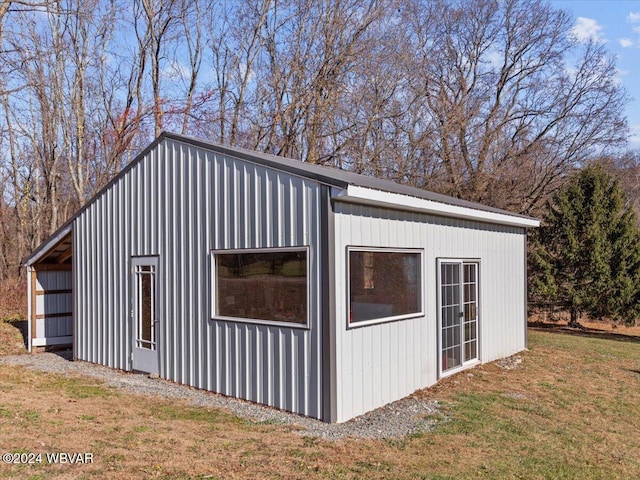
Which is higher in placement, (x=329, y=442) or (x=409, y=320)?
(x=409, y=320)

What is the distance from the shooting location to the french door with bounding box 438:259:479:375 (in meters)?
7.97

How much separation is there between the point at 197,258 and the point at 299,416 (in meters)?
2.76

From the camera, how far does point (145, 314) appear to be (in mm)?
8398

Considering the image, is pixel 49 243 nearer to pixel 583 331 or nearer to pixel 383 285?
pixel 383 285

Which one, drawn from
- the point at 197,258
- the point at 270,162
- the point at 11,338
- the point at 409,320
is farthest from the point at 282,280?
the point at 11,338

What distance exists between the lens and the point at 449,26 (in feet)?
71.2

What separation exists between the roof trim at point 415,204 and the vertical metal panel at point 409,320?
0.14 m

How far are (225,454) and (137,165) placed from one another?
556 cm

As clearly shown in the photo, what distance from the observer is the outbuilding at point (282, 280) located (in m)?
5.99

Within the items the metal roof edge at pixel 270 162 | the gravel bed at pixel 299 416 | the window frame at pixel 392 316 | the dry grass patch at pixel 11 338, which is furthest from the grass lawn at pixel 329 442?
the dry grass patch at pixel 11 338

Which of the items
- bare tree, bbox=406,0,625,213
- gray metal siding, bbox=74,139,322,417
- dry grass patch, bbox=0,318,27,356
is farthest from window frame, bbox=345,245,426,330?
bare tree, bbox=406,0,625,213

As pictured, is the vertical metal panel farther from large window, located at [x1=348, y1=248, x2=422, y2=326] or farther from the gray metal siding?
the gray metal siding

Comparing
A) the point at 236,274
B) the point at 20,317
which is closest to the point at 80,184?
the point at 20,317

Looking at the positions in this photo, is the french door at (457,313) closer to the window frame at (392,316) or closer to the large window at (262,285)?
the window frame at (392,316)
